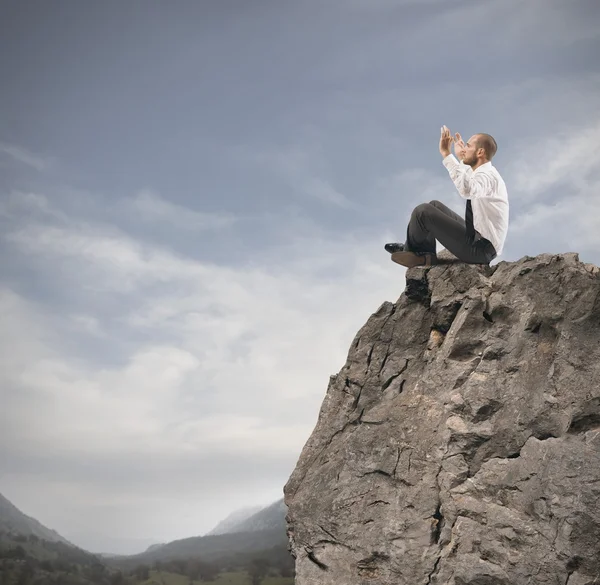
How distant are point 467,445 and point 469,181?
244 inches

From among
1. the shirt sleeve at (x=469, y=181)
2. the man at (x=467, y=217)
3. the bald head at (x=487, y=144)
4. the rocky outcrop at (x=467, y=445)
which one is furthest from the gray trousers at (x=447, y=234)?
the bald head at (x=487, y=144)

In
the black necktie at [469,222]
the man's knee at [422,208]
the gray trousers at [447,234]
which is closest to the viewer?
the black necktie at [469,222]

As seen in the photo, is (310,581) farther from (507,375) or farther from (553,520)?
(507,375)

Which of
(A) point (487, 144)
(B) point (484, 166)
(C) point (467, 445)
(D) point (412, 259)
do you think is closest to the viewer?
(C) point (467, 445)

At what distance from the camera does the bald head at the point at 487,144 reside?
531 inches

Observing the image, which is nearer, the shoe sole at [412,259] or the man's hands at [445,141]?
the man's hands at [445,141]

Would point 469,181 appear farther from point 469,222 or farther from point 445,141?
point 445,141

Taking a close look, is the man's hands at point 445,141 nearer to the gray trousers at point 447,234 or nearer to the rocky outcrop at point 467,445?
the gray trousers at point 447,234

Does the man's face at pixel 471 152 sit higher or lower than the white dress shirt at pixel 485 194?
higher

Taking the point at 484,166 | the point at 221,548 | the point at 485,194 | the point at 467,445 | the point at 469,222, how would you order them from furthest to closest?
the point at 221,548 < the point at 469,222 < the point at 484,166 < the point at 485,194 < the point at 467,445

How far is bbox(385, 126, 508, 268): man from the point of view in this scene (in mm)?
12922

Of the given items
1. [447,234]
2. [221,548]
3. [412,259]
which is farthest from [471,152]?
[221,548]

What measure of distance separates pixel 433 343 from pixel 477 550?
186 inches

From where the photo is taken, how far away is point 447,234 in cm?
1352
